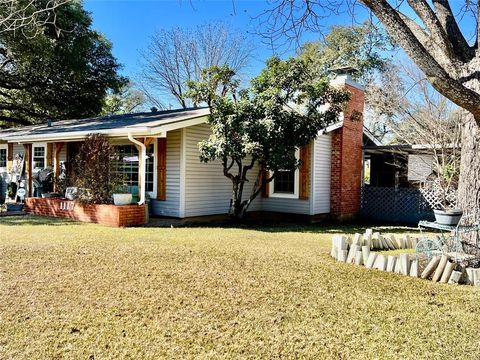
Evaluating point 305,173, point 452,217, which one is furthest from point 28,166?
point 452,217

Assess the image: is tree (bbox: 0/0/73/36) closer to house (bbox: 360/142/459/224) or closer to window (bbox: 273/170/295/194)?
window (bbox: 273/170/295/194)

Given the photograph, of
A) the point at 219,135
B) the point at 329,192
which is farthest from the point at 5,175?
the point at 329,192

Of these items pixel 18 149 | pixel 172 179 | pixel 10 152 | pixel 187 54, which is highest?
pixel 187 54

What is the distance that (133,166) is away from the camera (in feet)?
39.2

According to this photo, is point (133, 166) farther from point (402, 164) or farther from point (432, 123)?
point (402, 164)

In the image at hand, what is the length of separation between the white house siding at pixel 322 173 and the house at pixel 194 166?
3cm

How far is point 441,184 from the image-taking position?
1245 centimetres

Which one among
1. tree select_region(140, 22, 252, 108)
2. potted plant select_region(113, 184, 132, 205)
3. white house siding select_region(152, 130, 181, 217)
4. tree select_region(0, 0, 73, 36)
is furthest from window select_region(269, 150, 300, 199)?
tree select_region(140, 22, 252, 108)

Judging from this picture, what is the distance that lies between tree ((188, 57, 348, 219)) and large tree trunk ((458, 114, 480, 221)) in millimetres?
4689

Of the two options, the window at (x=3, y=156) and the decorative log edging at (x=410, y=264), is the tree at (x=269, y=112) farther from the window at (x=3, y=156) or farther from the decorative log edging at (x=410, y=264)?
the window at (x=3, y=156)

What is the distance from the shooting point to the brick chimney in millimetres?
13250

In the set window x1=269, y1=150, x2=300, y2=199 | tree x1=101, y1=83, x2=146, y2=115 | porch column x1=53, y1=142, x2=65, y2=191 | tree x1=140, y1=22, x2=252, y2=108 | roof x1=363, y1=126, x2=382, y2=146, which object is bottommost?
window x1=269, y1=150, x2=300, y2=199

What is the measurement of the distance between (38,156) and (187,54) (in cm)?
1677

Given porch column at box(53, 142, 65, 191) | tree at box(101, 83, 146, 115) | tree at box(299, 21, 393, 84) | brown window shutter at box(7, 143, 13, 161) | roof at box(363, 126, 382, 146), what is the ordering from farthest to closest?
tree at box(101, 83, 146, 115) < tree at box(299, 21, 393, 84) < brown window shutter at box(7, 143, 13, 161) < roof at box(363, 126, 382, 146) < porch column at box(53, 142, 65, 191)
